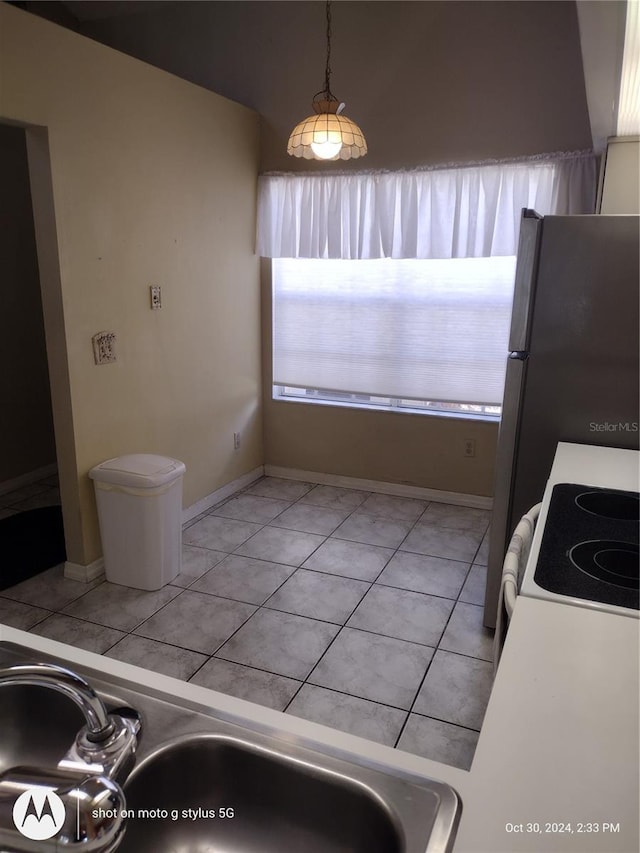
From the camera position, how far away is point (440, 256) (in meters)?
3.86

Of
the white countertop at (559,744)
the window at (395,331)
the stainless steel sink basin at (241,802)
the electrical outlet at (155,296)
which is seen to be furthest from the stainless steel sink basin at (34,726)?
the window at (395,331)

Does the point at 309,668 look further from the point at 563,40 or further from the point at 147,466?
the point at 563,40

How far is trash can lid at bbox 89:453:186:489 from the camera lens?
2.93 meters

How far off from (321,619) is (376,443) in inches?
71.2

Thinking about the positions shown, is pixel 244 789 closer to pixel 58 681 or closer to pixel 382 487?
pixel 58 681

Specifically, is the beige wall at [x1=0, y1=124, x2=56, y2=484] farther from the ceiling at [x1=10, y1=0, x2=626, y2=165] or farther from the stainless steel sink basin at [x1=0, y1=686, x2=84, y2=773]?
the stainless steel sink basin at [x1=0, y1=686, x2=84, y2=773]

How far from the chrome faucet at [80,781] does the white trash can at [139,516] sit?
6.94 ft

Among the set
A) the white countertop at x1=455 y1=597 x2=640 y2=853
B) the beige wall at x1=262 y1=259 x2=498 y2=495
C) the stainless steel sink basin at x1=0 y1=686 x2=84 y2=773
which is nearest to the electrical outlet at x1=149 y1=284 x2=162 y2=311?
the beige wall at x1=262 y1=259 x2=498 y2=495

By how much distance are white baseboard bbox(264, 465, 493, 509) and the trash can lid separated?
1.69 meters

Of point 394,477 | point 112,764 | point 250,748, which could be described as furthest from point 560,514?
point 394,477

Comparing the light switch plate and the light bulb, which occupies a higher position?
the light bulb

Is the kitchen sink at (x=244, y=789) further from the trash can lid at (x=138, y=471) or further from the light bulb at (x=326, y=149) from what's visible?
the light bulb at (x=326, y=149)

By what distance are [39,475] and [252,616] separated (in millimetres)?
2646

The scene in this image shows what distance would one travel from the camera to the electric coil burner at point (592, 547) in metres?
1.32
